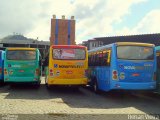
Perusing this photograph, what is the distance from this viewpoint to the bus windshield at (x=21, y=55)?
21.0 m

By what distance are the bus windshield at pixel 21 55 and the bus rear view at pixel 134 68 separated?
22.7 ft

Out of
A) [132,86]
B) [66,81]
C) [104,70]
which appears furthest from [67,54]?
[132,86]

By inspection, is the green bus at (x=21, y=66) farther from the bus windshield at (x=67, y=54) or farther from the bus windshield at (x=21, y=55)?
the bus windshield at (x=67, y=54)

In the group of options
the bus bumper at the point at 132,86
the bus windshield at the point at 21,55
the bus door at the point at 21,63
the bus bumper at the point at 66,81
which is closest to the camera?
the bus bumper at the point at 132,86

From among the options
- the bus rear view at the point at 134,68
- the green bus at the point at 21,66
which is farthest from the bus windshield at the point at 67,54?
the bus rear view at the point at 134,68

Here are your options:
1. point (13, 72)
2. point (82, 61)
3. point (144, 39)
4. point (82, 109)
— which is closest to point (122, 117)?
point (82, 109)

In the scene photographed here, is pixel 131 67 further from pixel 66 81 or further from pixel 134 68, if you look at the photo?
pixel 66 81

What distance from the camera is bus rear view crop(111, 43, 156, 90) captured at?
15.8 meters

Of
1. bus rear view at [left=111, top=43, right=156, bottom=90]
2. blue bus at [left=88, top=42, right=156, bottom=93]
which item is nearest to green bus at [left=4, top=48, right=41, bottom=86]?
blue bus at [left=88, top=42, right=156, bottom=93]

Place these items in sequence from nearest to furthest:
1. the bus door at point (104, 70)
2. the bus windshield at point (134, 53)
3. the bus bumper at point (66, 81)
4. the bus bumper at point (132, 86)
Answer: the bus bumper at point (132, 86)
the bus windshield at point (134, 53)
the bus door at point (104, 70)
the bus bumper at point (66, 81)

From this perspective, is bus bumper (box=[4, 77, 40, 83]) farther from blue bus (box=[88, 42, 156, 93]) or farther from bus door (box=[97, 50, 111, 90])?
blue bus (box=[88, 42, 156, 93])

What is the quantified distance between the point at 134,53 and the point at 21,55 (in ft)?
26.1

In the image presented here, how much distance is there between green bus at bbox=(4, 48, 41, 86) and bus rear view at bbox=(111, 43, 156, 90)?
668 centimetres

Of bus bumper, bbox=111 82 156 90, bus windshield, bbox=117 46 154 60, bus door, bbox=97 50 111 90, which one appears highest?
bus windshield, bbox=117 46 154 60
